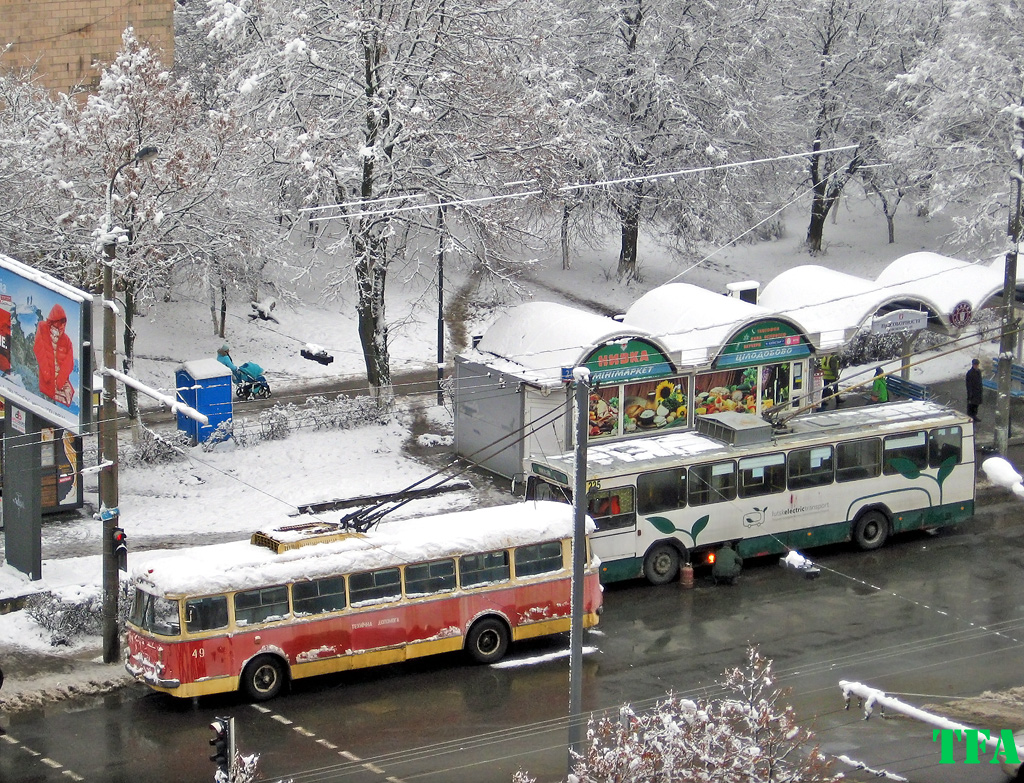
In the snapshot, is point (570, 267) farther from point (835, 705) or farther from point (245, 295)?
point (835, 705)

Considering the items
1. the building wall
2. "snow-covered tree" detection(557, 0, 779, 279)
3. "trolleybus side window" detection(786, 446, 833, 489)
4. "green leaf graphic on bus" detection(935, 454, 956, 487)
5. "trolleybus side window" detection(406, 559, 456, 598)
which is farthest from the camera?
"snow-covered tree" detection(557, 0, 779, 279)

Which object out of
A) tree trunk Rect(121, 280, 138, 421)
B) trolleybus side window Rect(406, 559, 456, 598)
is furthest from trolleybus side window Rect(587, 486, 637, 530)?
tree trunk Rect(121, 280, 138, 421)

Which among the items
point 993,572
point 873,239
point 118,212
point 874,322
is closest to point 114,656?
point 118,212

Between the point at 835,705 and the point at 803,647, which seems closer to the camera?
the point at 835,705

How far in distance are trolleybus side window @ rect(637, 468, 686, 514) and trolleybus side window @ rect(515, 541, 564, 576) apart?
2.69m

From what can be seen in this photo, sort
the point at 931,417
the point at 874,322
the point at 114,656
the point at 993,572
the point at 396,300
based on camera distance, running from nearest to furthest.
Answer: the point at 114,656
the point at 993,572
the point at 931,417
the point at 874,322
the point at 396,300

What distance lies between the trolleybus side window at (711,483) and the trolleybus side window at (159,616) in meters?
8.93

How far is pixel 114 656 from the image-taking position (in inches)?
749

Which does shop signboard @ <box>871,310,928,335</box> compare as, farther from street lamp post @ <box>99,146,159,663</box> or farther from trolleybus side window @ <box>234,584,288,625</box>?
street lamp post @ <box>99,146,159,663</box>

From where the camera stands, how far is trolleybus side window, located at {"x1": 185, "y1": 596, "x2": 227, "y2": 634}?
17.3 m

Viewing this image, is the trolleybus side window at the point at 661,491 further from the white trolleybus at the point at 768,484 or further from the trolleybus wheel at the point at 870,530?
the trolleybus wheel at the point at 870,530

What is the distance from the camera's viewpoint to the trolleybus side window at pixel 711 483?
2261 centimetres

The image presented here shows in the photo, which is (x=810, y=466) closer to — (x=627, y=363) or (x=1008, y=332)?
(x=627, y=363)

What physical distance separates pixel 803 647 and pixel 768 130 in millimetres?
25539
